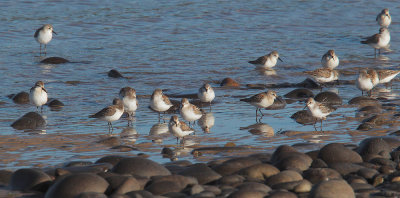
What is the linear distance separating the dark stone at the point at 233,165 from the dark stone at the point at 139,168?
2.19 feet

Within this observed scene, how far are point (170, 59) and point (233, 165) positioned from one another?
11262mm

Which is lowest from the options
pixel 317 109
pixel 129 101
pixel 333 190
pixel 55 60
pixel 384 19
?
pixel 333 190

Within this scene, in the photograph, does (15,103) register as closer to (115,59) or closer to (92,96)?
(92,96)

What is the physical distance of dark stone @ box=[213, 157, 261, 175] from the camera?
832 cm

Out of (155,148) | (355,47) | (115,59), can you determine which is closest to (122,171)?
(155,148)

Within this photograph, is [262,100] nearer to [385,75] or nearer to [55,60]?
[385,75]

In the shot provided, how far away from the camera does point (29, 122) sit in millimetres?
11969

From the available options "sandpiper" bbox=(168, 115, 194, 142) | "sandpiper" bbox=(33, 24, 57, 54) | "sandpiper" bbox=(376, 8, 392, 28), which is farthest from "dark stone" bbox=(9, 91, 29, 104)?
"sandpiper" bbox=(376, 8, 392, 28)

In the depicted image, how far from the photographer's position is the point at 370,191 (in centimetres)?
742

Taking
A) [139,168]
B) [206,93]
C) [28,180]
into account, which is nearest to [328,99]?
[206,93]

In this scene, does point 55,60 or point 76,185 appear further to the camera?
point 55,60

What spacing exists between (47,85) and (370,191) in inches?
413

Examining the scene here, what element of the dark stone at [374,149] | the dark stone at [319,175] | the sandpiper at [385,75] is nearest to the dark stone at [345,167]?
the dark stone at [319,175]

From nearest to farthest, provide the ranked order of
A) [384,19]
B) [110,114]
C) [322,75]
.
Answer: [110,114] < [322,75] < [384,19]
